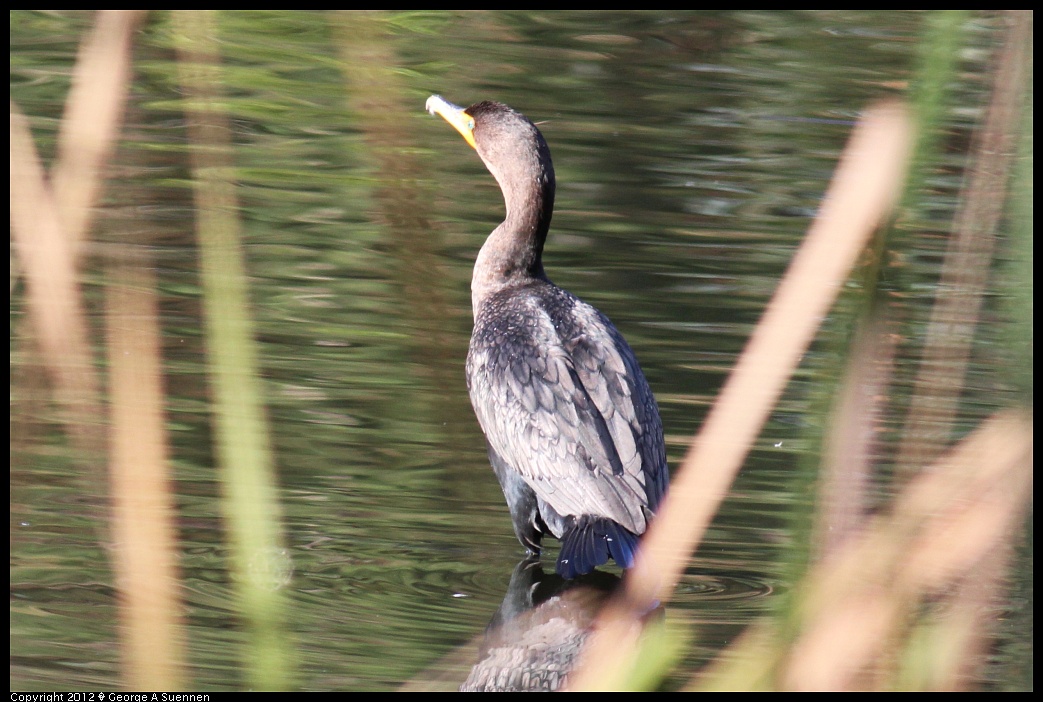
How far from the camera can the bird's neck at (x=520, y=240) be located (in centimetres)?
537

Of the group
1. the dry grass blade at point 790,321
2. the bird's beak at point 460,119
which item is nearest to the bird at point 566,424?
the bird's beak at point 460,119

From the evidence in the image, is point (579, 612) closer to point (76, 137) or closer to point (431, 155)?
point (76, 137)

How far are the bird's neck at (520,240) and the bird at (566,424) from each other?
0.11 metres

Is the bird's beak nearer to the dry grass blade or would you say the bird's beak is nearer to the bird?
the bird

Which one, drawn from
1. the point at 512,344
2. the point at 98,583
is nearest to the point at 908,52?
the point at 512,344

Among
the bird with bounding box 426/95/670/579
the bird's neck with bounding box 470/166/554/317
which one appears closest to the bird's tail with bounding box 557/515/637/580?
the bird with bounding box 426/95/670/579

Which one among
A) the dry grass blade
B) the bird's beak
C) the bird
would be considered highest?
the dry grass blade

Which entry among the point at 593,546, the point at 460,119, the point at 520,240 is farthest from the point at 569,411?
the point at 460,119

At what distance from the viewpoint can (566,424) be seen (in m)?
4.38

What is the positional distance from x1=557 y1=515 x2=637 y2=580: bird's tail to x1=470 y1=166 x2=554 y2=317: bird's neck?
53.0 inches

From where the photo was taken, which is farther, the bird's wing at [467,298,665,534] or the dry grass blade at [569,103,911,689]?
the bird's wing at [467,298,665,534]

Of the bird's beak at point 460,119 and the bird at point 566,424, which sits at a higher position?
the bird's beak at point 460,119

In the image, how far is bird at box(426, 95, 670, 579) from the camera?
4.22 meters

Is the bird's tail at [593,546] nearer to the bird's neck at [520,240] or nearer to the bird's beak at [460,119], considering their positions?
the bird's neck at [520,240]
